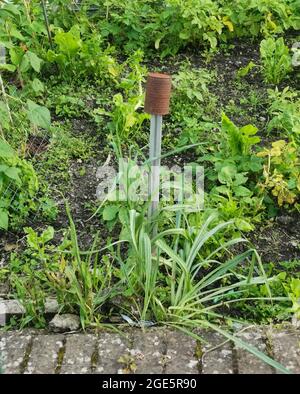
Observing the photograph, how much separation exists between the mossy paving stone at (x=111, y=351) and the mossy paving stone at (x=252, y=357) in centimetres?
49

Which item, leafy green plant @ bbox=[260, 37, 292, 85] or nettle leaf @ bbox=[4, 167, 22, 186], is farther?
leafy green plant @ bbox=[260, 37, 292, 85]

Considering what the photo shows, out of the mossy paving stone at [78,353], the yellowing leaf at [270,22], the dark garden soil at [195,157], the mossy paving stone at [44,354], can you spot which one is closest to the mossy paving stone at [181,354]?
the mossy paving stone at [78,353]

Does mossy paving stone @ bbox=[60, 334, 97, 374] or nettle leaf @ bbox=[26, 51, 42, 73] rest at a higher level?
nettle leaf @ bbox=[26, 51, 42, 73]

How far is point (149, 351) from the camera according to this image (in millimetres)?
2926

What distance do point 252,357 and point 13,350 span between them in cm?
104

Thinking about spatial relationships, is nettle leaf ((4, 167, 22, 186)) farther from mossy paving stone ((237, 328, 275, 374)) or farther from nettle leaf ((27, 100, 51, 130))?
mossy paving stone ((237, 328, 275, 374))

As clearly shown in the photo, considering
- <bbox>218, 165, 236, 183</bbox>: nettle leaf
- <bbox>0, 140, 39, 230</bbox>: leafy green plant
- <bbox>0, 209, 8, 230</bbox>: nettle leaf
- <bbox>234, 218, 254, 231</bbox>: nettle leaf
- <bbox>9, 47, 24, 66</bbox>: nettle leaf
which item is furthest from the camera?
<bbox>9, 47, 24, 66</bbox>: nettle leaf

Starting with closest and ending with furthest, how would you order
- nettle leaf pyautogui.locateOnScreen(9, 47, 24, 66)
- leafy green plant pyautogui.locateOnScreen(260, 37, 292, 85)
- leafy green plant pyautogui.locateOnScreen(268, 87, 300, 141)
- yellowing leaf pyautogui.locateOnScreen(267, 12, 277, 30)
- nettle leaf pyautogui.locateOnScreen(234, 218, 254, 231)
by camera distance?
nettle leaf pyautogui.locateOnScreen(234, 218, 254, 231) < leafy green plant pyautogui.locateOnScreen(268, 87, 300, 141) < nettle leaf pyautogui.locateOnScreen(9, 47, 24, 66) < leafy green plant pyautogui.locateOnScreen(260, 37, 292, 85) < yellowing leaf pyautogui.locateOnScreen(267, 12, 277, 30)

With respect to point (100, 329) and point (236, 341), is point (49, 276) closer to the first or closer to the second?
point (100, 329)

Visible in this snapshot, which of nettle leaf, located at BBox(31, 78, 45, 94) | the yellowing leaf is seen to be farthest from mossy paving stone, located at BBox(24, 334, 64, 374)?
the yellowing leaf

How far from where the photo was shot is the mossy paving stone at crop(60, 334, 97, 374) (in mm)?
2859

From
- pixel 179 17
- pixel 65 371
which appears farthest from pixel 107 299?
pixel 179 17

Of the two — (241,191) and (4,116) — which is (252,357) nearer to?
(241,191)

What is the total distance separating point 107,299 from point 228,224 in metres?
0.69
